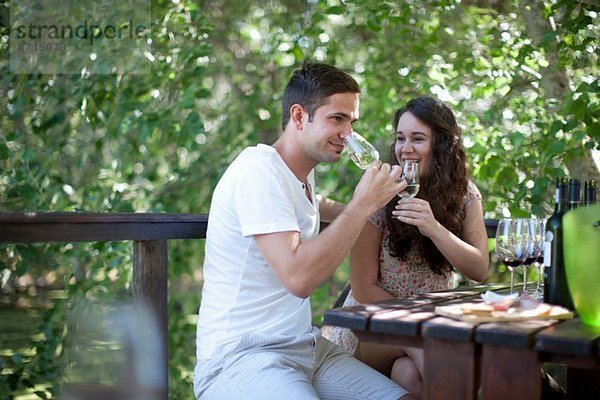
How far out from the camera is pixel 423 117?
2.77 meters

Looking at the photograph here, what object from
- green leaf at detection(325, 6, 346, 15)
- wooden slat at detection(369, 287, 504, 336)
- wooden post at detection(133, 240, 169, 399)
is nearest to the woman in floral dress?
wooden slat at detection(369, 287, 504, 336)

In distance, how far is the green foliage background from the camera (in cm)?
375

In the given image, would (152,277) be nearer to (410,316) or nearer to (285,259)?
(285,259)

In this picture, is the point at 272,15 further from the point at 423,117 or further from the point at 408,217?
the point at 408,217

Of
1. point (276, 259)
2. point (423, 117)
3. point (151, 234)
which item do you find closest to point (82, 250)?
point (151, 234)

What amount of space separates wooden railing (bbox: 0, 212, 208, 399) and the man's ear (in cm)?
51

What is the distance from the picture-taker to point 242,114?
5965 mm

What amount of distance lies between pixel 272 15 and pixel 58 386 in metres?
3.51

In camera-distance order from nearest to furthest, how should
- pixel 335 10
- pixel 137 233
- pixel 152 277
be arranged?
pixel 137 233 < pixel 152 277 < pixel 335 10

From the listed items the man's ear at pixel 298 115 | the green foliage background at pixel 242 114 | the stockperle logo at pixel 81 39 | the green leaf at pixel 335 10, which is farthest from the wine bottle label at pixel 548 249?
the stockperle logo at pixel 81 39

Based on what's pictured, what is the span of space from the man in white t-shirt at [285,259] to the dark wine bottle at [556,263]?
17.1 inches

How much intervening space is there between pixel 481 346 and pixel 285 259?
0.57 meters

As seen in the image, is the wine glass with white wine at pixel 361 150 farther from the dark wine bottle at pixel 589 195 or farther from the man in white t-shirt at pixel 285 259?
the dark wine bottle at pixel 589 195

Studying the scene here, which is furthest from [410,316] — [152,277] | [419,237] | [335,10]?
[335,10]
